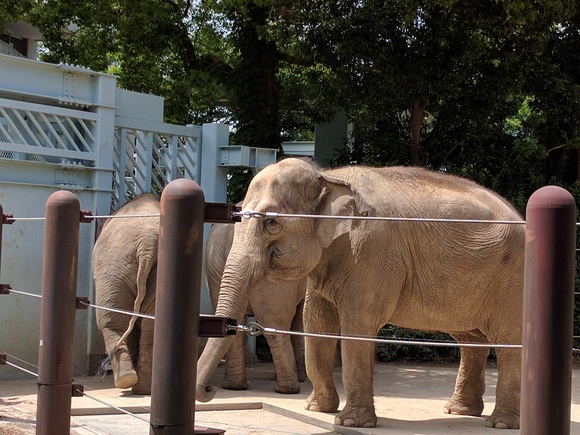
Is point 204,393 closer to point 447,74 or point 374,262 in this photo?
point 374,262

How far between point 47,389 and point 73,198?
79 centimetres

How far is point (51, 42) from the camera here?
49.4ft

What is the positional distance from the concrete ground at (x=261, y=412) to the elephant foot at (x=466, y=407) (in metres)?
0.09

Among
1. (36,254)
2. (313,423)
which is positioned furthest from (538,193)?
(36,254)

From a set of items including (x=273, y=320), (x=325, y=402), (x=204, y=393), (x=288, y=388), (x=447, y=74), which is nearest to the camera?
(x=204, y=393)

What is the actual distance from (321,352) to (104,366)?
2.26 metres

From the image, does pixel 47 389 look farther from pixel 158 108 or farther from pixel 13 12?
pixel 13 12

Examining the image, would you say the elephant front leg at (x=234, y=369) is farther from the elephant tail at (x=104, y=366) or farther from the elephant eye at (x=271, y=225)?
the elephant eye at (x=271, y=225)

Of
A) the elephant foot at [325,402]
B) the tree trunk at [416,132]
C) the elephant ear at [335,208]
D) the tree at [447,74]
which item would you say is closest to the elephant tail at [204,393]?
the elephant ear at [335,208]

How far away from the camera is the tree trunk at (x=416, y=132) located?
40.2 feet

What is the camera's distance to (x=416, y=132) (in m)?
12.5

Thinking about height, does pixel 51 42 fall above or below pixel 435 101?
above

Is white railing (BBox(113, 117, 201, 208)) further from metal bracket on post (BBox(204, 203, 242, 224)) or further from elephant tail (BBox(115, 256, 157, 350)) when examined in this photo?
metal bracket on post (BBox(204, 203, 242, 224))

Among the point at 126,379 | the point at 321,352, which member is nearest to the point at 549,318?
the point at 321,352
